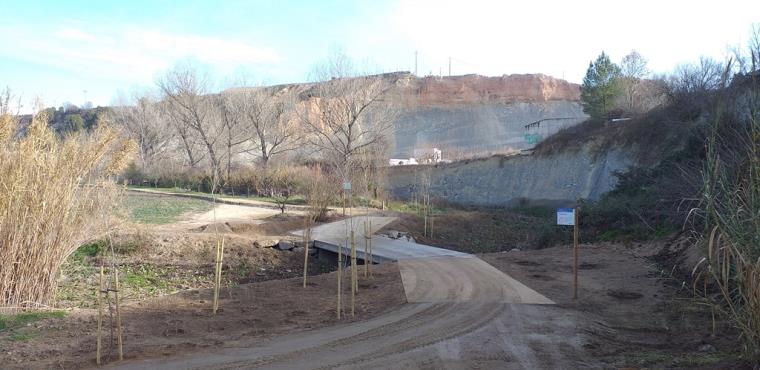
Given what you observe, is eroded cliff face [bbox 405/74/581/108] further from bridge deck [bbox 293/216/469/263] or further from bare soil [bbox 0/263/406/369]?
bare soil [bbox 0/263/406/369]

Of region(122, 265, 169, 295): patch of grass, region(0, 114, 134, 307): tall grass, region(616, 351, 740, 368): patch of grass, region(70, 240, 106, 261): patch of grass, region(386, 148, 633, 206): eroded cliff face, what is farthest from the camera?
A: region(386, 148, 633, 206): eroded cliff face

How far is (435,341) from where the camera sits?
308 inches

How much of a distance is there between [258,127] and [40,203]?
4412 cm

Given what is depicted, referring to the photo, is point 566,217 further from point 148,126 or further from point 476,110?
point 476,110

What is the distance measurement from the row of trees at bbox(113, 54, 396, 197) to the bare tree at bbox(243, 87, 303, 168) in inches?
3.4

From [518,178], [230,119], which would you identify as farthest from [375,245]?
[230,119]

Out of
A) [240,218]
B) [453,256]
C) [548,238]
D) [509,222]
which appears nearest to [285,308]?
[453,256]

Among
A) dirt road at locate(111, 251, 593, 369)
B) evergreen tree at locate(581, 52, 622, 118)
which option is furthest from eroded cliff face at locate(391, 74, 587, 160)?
dirt road at locate(111, 251, 593, 369)

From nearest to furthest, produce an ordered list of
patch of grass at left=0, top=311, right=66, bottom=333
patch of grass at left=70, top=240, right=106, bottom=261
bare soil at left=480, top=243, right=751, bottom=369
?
bare soil at left=480, top=243, right=751, bottom=369 < patch of grass at left=0, top=311, right=66, bottom=333 < patch of grass at left=70, top=240, right=106, bottom=261

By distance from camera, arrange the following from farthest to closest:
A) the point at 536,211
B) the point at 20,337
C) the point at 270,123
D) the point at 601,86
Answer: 1. the point at 270,123
2. the point at 601,86
3. the point at 536,211
4. the point at 20,337

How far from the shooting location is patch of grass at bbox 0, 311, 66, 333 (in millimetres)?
8336

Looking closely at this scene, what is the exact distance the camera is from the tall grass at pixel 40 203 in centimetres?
939

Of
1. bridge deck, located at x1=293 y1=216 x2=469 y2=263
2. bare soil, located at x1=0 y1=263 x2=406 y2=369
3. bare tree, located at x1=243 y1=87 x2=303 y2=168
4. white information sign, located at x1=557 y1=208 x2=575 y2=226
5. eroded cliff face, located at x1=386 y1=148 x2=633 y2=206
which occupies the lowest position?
bare soil, located at x1=0 y1=263 x2=406 y2=369

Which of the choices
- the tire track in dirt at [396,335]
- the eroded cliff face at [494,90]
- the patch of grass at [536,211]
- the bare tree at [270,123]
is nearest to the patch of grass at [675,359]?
the tire track in dirt at [396,335]
